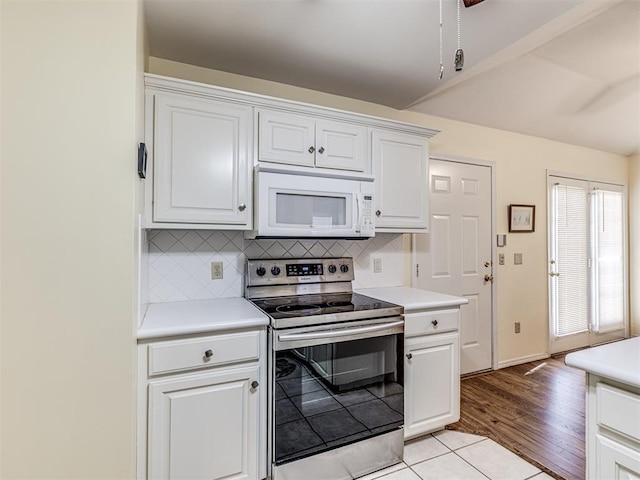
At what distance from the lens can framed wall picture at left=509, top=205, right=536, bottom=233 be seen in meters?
3.38

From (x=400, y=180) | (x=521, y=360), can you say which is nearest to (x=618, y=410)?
(x=400, y=180)

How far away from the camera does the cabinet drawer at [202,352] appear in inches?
58.5

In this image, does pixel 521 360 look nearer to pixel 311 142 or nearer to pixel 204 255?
pixel 311 142

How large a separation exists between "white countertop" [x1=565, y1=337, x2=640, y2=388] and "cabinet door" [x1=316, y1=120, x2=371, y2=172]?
4.99 feet

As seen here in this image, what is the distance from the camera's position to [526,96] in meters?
3.02

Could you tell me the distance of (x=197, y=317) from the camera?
5.48 feet

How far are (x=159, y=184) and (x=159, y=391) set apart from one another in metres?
0.97

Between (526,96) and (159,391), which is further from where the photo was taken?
(526,96)

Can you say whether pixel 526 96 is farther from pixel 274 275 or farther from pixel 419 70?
pixel 274 275

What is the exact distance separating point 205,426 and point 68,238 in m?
0.99

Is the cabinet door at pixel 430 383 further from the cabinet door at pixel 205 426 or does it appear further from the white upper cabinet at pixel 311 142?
the white upper cabinet at pixel 311 142

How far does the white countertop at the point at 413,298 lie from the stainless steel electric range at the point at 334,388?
163 mm

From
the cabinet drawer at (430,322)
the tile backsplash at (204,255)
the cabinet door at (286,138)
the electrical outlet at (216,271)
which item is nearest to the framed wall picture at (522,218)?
the cabinet drawer at (430,322)

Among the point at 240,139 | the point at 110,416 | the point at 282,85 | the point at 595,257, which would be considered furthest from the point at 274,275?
the point at 595,257
